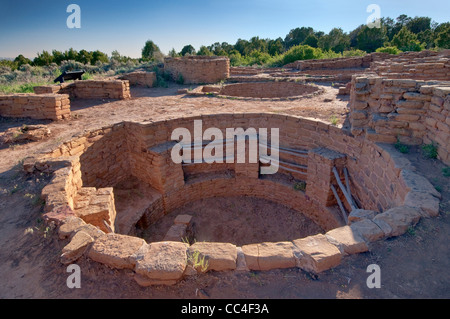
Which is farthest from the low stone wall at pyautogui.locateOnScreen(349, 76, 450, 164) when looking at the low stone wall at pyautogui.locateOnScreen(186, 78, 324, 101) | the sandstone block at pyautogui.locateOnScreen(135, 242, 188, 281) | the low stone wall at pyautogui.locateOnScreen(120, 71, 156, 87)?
the low stone wall at pyautogui.locateOnScreen(120, 71, 156, 87)

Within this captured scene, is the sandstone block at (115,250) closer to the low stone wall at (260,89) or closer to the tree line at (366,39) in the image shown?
the low stone wall at (260,89)

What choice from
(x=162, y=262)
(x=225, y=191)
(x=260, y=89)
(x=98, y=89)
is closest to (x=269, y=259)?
(x=162, y=262)

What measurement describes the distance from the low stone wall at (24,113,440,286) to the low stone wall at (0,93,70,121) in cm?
229

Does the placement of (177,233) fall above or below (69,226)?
below

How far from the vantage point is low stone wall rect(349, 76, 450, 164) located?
4008 millimetres

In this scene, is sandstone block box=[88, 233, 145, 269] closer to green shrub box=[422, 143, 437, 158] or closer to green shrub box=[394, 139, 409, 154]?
green shrub box=[394, 139, 409, 154]

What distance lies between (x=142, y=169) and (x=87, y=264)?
4392mm

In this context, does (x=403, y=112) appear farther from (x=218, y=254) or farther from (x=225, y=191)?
(x=225, y=191)

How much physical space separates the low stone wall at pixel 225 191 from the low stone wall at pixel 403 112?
1.15 feet

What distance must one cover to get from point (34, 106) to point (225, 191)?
6014mm

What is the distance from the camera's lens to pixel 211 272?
2.62 metres

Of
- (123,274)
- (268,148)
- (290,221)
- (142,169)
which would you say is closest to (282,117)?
(268,148)

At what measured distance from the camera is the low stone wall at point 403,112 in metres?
4.01

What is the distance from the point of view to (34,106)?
758 centimetres
